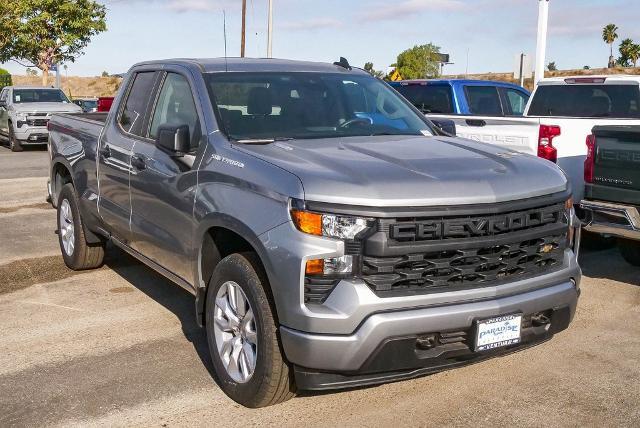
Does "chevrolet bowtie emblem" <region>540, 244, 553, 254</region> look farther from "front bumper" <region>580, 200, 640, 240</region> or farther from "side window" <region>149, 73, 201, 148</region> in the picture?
"front bumper" <region>580, 200, 640, 240</region>

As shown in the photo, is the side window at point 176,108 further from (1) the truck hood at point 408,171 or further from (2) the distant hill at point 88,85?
(2) the distant hill at point 88,85

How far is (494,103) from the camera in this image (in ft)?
37.1

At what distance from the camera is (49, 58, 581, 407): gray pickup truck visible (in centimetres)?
348

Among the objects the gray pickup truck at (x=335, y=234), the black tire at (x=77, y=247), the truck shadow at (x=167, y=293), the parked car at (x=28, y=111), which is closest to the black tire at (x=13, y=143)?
the parked car at (x=28, y=111)

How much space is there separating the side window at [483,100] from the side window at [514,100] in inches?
12.1

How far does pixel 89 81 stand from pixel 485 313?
237 ft

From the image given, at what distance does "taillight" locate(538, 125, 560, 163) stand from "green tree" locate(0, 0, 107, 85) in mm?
31142

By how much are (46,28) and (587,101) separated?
103 feet

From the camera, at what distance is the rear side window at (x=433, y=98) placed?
35.3 ft

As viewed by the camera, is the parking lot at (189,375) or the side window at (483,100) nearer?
the parking lot at (189,375)

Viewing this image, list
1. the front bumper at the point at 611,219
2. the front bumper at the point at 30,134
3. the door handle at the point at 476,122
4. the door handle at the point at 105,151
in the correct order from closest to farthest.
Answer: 1. the door handle at the point at 105,151
2. the front bumper at the point at 611,219
3. the door handle at the point at 476,122
4. the front bumper at the point at 30,134

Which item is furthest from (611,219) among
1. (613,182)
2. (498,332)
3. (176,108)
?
(176,108)

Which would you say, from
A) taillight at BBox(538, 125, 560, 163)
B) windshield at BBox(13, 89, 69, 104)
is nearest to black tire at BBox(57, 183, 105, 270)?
taillight at BBox(538, 125, 560, 163)

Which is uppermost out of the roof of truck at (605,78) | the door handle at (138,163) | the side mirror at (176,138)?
the roof of truck at (605,78)
